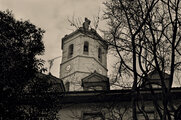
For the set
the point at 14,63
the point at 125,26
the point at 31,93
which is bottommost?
the point at 31,93

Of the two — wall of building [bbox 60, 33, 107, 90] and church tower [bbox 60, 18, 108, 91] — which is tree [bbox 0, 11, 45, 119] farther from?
wall of building [bbox 60, 33, 107, 90]

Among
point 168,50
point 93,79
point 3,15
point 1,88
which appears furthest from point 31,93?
point 93,79

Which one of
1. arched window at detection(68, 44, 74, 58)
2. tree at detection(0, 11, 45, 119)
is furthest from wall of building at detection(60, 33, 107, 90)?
tree at detection(0, 11, 45, 119)

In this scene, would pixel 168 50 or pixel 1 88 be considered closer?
pixel 1 88

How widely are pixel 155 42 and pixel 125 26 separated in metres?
1.48

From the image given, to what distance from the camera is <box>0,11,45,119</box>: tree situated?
35.0 feet

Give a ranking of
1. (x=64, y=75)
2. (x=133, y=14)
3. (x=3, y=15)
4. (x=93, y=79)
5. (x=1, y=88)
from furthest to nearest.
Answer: (x=64, y=75), (x=93, y=79), (x=3, y=15), (x=133, y=14), (x=1, y=88)

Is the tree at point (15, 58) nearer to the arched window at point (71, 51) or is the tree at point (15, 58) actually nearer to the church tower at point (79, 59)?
the church tower at point (79, 59)

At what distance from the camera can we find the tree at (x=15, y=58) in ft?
35.0

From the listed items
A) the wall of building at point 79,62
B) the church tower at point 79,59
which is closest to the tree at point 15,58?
the church tower at point 79,59

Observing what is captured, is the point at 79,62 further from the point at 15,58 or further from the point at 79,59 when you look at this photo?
the point at 15,58

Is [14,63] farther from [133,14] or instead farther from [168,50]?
[168,50]

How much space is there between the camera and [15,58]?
1145cm

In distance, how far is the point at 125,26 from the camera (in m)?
12.1
